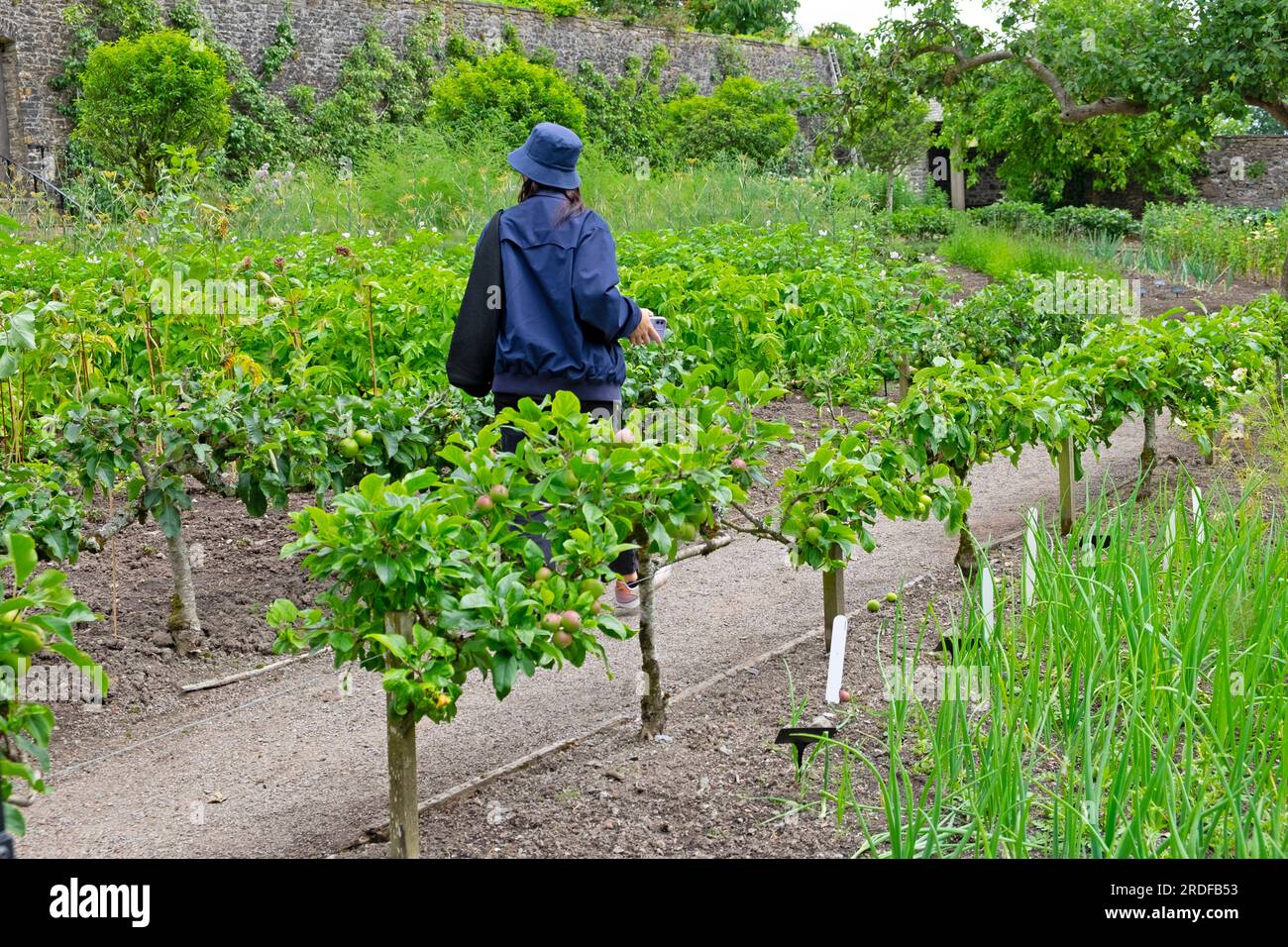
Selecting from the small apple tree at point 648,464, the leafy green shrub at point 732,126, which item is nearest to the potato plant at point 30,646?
the small apple tree at point 648,464

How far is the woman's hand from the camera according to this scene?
12.6 feet

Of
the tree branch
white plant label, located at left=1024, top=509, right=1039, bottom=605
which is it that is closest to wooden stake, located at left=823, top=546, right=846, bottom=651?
white plant label, located at left=1024, top=509, right=1039, bottom=605

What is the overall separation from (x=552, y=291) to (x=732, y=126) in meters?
19.5

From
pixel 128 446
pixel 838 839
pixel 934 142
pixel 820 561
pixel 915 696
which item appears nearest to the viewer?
pixel 838 839

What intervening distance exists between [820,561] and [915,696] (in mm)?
445

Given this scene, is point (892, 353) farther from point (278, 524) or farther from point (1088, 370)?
point (278, 524)

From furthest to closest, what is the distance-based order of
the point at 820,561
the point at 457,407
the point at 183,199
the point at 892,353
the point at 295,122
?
the point at 295,122
the point at 892,353
the point at 183,199
the point at 457,407
the point at 820,561

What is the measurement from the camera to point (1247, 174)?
23.1 m

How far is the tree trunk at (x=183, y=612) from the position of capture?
404 centimetres

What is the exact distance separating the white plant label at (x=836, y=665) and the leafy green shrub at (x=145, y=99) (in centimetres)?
1527

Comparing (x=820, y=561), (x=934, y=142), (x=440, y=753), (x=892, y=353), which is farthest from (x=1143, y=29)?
(x=934, y=142)

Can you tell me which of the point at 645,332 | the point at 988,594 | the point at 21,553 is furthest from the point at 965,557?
the point at 21,553

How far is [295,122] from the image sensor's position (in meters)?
19.8

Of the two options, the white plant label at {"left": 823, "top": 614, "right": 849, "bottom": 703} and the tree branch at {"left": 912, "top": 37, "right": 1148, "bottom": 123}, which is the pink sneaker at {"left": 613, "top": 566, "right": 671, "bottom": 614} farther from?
the tree branch at {"left": 912, "top": 37, "right": 1148, "bottom": 123}
